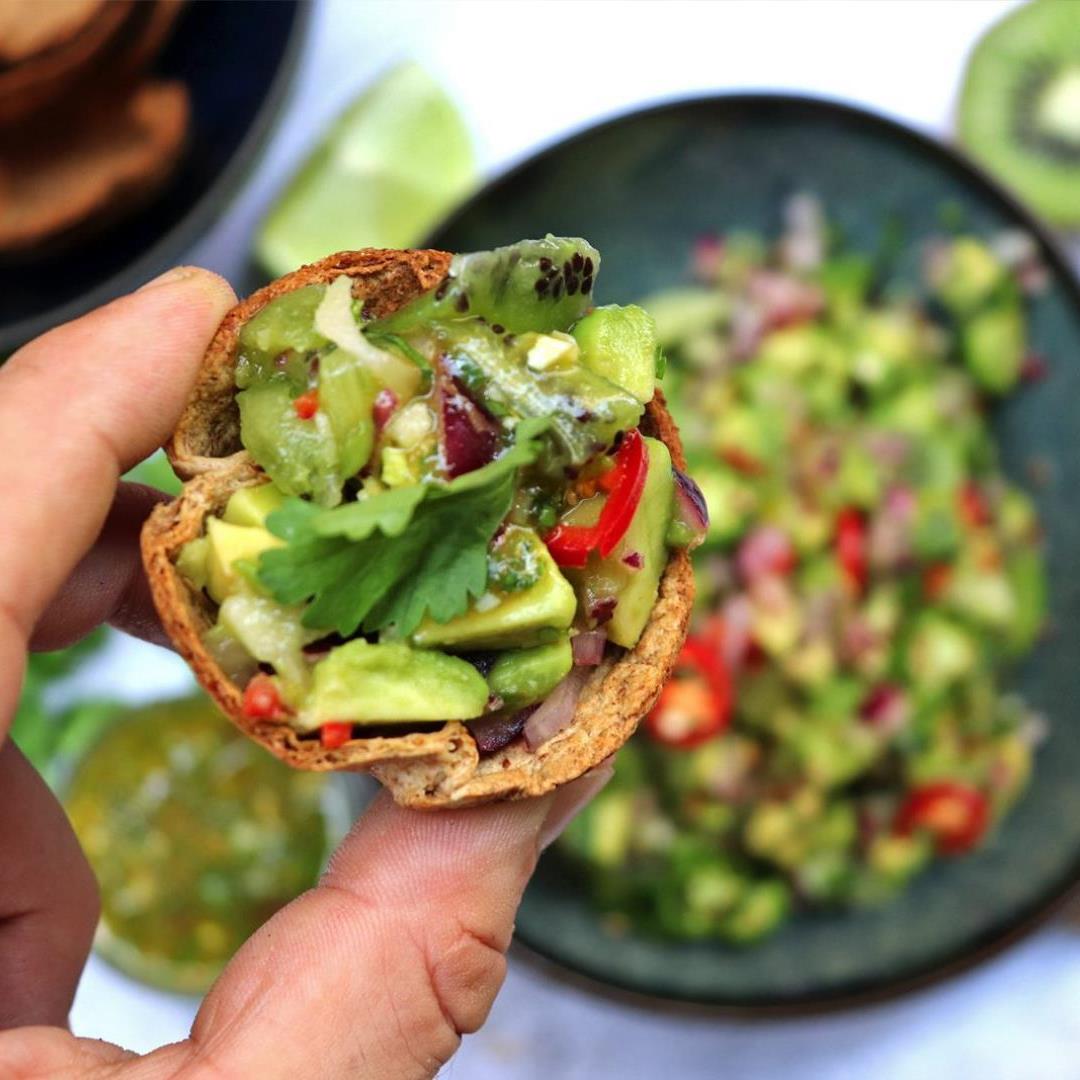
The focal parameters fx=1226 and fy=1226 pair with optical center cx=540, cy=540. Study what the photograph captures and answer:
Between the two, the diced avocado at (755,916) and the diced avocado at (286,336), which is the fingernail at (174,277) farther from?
the diced avocado at (755,916)

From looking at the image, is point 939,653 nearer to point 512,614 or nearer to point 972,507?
point 972,507

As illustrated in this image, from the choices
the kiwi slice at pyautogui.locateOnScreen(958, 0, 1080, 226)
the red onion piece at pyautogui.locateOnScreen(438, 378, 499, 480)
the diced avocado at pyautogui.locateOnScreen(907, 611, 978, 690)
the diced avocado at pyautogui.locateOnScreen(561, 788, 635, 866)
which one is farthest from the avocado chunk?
the kiwi slice at pyautogui.locateOnScreen(958, 0, 1080, 226)

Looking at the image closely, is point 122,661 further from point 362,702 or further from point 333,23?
point 362,702

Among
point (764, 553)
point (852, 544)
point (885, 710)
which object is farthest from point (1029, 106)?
point (885, 710)

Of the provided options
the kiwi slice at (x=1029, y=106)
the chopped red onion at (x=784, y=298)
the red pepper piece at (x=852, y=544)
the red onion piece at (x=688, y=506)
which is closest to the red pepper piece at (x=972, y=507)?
the red pepper piece at (x=852, y=544)

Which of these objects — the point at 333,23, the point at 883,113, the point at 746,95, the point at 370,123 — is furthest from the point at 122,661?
the point at 883,113

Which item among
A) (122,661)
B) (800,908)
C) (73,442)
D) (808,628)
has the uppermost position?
(73,442)
